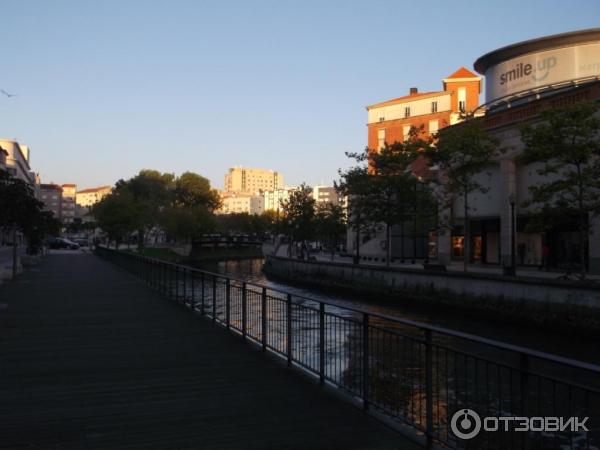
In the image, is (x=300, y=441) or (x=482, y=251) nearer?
(x=300, y=441)

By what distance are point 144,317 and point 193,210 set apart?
78.1 metres

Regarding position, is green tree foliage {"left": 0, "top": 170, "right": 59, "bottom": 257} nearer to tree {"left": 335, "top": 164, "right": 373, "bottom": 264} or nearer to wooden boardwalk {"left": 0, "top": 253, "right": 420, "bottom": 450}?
wooden boardwalk {"left": 0, "top": 253, "right": 420, "bottom": 450}

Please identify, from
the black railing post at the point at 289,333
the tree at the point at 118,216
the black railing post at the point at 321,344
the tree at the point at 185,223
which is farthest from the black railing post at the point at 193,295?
the tree at the point at 185,223

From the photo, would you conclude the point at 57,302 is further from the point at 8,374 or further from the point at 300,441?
the point at 300,441

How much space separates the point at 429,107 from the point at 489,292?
48.3 m

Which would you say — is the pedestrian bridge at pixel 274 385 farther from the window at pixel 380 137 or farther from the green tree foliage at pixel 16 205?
the window at pixel 380 137

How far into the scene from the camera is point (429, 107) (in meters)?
68.6

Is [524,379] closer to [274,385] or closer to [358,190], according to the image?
[274,385]

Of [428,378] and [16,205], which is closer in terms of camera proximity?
[428,378]

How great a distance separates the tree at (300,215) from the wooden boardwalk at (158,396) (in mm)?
48796

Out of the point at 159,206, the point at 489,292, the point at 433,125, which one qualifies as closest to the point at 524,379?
the point at 489,292

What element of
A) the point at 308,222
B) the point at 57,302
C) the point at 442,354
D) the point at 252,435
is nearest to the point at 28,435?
the point at 252,435

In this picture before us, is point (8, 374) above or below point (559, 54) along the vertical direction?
below

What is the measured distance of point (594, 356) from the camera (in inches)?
583
